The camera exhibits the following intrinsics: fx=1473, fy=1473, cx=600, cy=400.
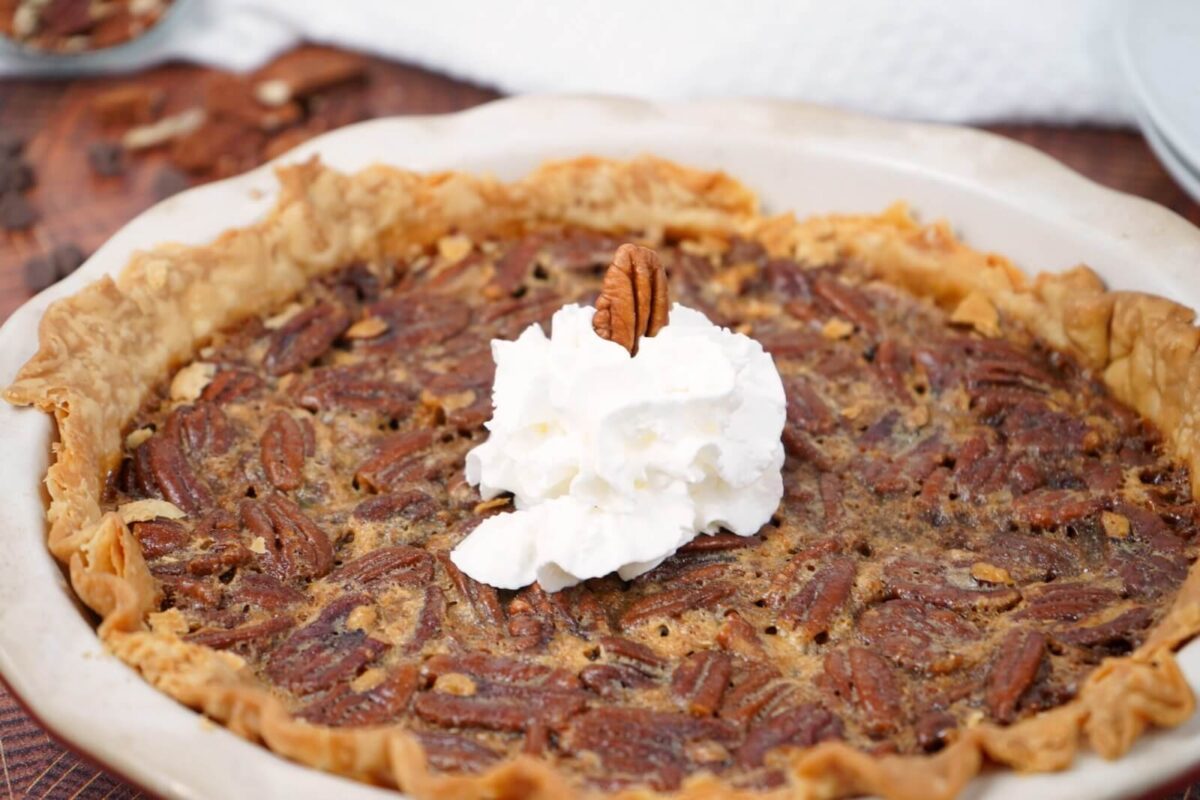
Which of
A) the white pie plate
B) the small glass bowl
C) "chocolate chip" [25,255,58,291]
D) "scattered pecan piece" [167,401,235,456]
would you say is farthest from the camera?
the small glass bowl

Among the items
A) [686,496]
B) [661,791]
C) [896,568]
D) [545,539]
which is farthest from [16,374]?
[896,568]

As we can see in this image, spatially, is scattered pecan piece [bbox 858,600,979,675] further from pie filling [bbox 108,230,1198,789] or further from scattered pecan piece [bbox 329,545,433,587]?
scattered pecan piece [bbox 329,545,433,587]

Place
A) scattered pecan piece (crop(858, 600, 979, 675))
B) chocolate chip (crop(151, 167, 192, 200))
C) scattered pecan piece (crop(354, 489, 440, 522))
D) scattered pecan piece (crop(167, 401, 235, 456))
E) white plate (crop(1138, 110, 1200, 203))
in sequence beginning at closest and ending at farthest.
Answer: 1. scattered pecan piece (crop(858, 600, 979, 675))
2. scattered pecan piece (crop(354, 489, 440, 522))
3. scattered pecan piece (crop(167, 401, 235, 456))
4. white plate (crop(1138, 110, 1200, 203))
5. chocolate chip (crop(151, 167, 192, 200))

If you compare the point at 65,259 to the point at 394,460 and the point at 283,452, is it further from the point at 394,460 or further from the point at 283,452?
the point at 394,460

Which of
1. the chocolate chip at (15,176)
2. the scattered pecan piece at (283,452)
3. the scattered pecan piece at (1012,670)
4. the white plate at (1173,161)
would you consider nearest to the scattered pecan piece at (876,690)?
the scattered pecan piece at (1012,670)

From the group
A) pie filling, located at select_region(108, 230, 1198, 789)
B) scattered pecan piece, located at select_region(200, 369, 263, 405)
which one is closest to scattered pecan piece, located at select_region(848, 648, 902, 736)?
pie filling, located at select_region(108, 230, 1198, 789)

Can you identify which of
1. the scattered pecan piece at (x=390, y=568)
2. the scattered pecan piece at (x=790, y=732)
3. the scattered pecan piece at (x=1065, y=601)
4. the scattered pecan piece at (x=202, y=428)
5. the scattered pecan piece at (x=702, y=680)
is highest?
the scattered pecan piece at (x=1065, y=601)

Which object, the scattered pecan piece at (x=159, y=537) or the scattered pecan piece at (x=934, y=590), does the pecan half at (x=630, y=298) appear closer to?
the scattered pecan piece at (x=934, y=590)

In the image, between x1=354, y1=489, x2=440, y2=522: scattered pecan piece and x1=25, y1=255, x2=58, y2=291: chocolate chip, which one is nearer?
x1=354, y1=489, x2=440, y2=522: scattered pecan piece
